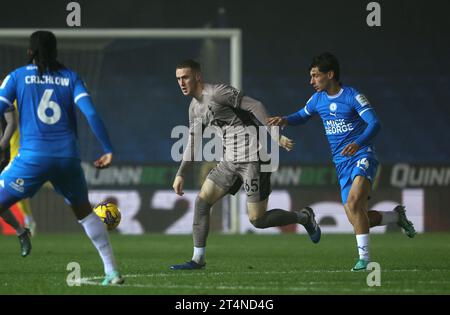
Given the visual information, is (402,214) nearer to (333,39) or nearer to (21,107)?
(21,107)

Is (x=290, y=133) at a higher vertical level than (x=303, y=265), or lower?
higher

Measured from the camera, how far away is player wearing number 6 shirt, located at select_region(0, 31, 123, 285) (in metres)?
7.31

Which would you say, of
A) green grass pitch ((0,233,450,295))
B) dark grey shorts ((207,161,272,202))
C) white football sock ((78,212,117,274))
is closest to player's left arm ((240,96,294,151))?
dark grey shorts ((207,161,272,202))

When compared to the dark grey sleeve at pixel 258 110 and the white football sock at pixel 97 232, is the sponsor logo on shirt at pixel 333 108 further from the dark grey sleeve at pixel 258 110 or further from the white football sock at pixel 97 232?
the white football sock at pixel 97 232

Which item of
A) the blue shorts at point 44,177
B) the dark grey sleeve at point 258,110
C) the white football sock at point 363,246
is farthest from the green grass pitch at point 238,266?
the dark grey sleeve at point 258,110

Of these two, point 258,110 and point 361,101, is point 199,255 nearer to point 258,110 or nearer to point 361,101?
point 258,110

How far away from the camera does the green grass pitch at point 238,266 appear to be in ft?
25.6

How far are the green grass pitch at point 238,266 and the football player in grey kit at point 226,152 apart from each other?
504 millimetres

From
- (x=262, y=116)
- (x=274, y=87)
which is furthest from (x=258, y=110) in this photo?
(x=274, y=87)

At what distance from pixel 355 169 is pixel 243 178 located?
3.42 ft
